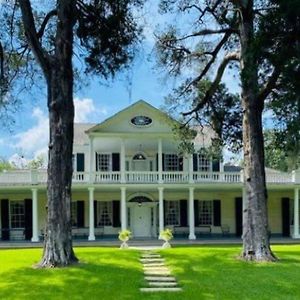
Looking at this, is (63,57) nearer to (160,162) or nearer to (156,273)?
(156,273)

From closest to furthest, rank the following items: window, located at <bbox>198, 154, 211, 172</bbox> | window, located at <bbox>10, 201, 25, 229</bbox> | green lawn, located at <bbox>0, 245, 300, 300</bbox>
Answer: green lawn, located at <bbox>0, 245, 300, 300</bbox> → window, located at <bbox>10, 201, 25, 229</bbox> → window, located at <bbox>198, 154, 211, 172</bbox>

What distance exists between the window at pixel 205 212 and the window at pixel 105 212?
5273 mm

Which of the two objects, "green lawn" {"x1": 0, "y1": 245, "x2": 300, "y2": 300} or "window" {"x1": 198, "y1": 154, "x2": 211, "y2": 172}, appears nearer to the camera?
"green lawn" {"x1": 0, "y1": 245, "x2": 300, "y2": 300}

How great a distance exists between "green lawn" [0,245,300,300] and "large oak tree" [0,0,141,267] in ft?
3.45

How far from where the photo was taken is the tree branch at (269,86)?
41.6 feet

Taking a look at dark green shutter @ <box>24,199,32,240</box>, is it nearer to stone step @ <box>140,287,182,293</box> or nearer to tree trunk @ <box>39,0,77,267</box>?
tree trunk @ <box>39,0,77,267</box>

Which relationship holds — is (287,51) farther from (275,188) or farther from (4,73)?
(275,188)

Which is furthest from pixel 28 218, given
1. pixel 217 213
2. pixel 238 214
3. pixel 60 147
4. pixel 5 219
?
pixel 60 147

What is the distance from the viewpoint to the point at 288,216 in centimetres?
3078

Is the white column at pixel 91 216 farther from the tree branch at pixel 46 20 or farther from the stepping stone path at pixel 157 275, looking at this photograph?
the tree branch at pixel 46 20

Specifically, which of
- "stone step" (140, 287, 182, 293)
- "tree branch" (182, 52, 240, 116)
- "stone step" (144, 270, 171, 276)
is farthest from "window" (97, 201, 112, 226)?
"stone step" (140, 287, 182, 293)

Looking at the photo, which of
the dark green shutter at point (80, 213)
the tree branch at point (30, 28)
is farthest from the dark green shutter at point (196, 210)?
the tree branch at point (30, 28)

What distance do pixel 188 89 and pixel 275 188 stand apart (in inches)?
492

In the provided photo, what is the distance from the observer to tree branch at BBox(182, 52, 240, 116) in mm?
16414
